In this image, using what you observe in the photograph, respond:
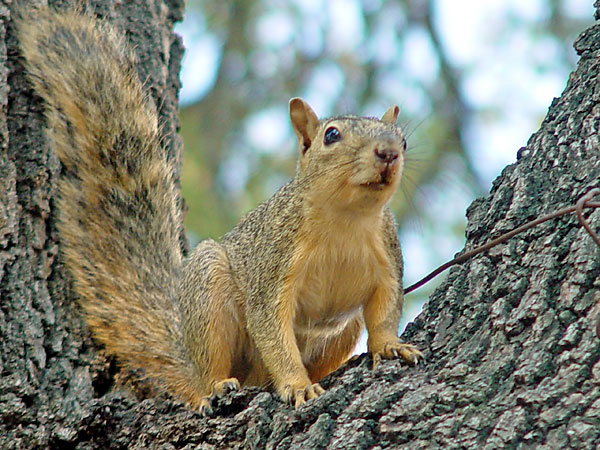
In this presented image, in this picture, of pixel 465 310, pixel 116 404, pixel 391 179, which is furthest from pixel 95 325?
pixel 465 310

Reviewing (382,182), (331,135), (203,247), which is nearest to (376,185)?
(382,182)

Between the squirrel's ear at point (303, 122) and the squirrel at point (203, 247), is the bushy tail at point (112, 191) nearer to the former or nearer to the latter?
the squirrel at point (203, 247)

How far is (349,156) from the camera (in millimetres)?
2779

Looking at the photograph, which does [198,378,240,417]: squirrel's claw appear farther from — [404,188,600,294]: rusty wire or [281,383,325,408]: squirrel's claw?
[404,188,600,294]: rusty wire

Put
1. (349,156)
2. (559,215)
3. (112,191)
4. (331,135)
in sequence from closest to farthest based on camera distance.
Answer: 1. (559,215)
2. (349,156)
3. (331,135)
4. (112,191)

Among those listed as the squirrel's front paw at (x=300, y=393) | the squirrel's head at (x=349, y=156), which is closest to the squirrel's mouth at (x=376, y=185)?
the squirrel's head at (x=349, y=156)

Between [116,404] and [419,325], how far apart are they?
966mm

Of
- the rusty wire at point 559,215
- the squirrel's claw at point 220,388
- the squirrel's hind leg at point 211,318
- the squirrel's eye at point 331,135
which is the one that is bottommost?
the rusty wire at point 559,215

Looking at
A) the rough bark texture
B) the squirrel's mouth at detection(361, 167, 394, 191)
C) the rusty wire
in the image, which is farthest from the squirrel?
the rusty wire

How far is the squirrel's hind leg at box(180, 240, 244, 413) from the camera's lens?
118 inches

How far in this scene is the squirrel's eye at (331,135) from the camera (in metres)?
2.88

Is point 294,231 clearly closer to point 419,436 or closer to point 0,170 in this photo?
point 0,170

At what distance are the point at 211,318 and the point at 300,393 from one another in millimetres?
673

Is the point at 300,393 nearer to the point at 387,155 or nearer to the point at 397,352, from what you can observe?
the point at 397,352
